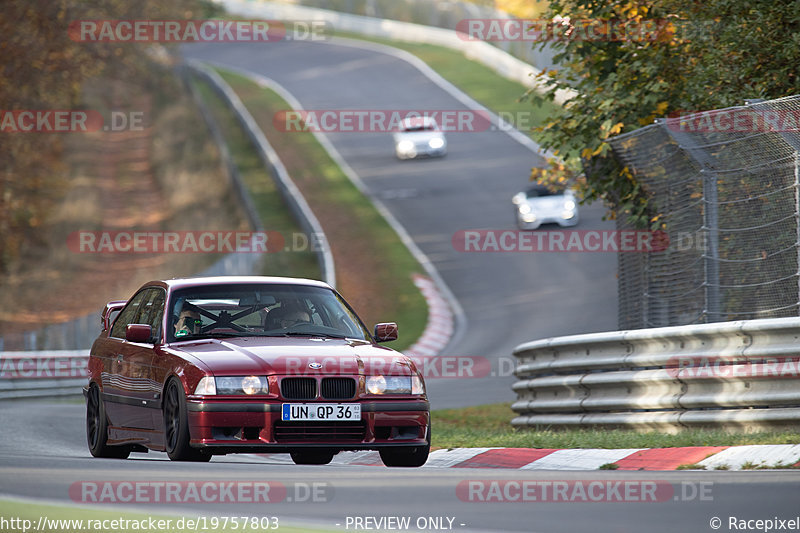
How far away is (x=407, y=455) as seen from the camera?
10.4 m

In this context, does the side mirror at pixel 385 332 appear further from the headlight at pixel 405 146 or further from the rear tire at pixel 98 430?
the headlight at pixel 405 146

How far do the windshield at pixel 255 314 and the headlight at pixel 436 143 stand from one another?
37262 mm

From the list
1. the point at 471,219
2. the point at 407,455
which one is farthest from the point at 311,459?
the point at 471,219

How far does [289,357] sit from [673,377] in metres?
3.42

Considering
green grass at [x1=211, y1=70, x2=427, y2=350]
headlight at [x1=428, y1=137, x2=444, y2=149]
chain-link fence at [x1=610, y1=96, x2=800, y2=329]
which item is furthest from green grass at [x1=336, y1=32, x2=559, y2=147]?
chain-link fence at [x1=610, y1=96, x2=800, y2=329]

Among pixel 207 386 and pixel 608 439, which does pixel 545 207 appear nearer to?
pixel 608 439

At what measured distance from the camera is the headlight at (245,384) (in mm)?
9812

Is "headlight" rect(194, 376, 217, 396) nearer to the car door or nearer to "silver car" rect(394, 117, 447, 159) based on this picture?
the car door

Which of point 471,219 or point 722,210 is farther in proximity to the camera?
point 471,219

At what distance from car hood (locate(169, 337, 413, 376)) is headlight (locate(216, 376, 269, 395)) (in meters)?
0.04

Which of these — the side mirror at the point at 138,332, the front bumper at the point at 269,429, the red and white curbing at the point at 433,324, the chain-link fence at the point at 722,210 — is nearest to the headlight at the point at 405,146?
the red and white curbing at the point at 433,324

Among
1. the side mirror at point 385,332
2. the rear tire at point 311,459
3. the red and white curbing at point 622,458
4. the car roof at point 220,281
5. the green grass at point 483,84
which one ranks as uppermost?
the green grass at point 483,84

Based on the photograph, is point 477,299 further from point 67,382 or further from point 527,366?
point 527,366

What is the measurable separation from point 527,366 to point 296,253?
21365 millimetres
